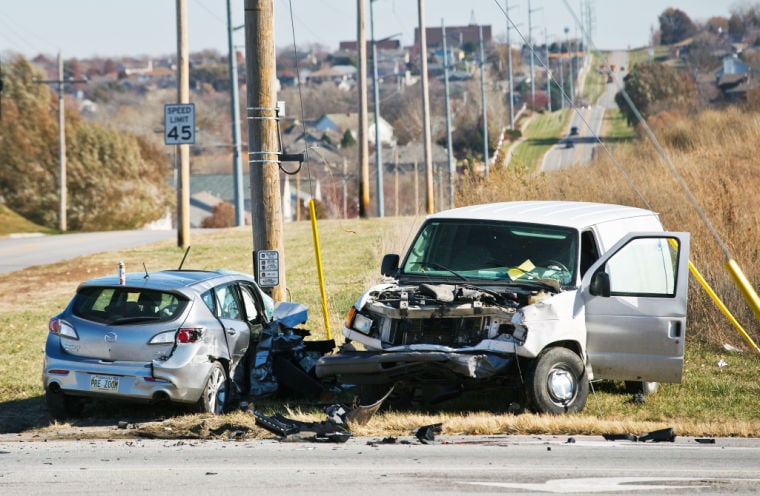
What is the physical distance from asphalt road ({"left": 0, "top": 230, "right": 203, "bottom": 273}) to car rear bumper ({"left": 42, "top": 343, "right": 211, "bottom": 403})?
17.3 meters

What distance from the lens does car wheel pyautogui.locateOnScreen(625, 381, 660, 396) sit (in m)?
11.8

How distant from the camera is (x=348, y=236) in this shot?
3403 centimetres

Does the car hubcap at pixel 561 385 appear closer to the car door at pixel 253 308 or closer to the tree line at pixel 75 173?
the car door at pixel 253 308

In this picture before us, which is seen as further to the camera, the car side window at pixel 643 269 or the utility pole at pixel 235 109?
the utility pole at pixel 235 109

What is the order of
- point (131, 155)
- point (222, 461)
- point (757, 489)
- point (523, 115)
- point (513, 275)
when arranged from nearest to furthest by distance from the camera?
point (757, 489) → point (222, 461) → point (513, 275) → point (131, 155) → point (523, 115)

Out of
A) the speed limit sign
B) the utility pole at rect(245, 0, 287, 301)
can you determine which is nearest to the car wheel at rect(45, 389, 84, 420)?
the utility pole at rect(245, 0, 287, 301)

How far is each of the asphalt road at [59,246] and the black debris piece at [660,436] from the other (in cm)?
2063

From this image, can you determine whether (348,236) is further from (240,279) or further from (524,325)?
(524,325)

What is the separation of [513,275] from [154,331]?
343cm

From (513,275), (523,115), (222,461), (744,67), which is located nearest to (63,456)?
(222,461)

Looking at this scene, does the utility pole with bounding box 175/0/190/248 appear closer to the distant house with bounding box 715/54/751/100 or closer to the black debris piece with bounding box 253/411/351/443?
the black debris piece with bounding box 253/411/351/443

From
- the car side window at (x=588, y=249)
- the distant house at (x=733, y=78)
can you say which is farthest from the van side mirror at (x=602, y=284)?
the distant house at (x=733, y=78)

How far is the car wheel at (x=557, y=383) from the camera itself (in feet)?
33.3

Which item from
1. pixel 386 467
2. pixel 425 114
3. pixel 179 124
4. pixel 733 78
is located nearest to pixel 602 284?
pixel 386 467
